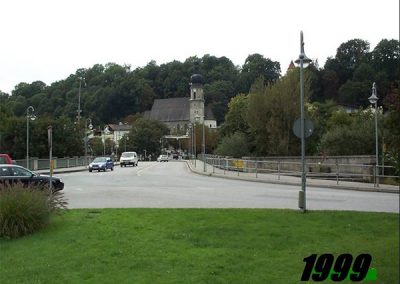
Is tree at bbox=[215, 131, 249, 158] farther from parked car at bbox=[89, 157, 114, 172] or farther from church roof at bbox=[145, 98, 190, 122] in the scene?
church roof at bbox=[145, 98, 190, 122]

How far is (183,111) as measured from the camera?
187625mm

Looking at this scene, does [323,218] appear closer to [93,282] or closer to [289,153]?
[93,282]

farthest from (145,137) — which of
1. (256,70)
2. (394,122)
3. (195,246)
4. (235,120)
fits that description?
(394,122)

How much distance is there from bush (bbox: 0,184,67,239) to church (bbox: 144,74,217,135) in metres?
156

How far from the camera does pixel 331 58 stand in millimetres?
125688

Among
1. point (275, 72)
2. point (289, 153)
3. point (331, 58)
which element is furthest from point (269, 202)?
point (331, 58)

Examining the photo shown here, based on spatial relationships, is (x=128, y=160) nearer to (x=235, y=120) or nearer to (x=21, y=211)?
(x=235, y=120)

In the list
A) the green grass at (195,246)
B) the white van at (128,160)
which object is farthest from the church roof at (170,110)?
the green grass at (195,246)

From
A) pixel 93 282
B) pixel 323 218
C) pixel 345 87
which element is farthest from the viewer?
pixel 345 87

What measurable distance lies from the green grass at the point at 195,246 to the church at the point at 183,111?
156333 mm

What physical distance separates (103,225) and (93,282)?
4.68 m

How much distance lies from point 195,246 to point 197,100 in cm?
16280

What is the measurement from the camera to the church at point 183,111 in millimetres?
171625

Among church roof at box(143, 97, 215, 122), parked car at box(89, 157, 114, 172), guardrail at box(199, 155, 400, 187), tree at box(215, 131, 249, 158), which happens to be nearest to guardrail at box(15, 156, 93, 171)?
parked car at box(89, 157, 114, 172)
